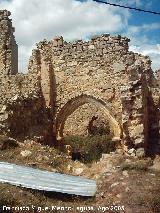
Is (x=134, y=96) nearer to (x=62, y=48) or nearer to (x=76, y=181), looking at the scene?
(x=62, y=48)

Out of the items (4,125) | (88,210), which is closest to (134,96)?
(4,125)

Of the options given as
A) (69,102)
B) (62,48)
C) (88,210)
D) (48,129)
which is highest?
(62,48)

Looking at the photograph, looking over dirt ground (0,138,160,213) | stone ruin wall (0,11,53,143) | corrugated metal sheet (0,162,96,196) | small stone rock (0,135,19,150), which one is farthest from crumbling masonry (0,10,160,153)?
corrugated metal sheet (0,162,96,196)

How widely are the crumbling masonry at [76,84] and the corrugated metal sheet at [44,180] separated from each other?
15.7 feet

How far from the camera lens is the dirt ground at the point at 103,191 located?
799 cm

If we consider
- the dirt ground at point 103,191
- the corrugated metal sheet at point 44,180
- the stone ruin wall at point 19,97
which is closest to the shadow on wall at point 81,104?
the stone ruin wall at point 19,97

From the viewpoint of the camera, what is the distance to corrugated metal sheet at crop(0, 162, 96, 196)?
357 inches

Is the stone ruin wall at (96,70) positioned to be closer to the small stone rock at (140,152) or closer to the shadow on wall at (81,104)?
the shadow on wall at (81,104)

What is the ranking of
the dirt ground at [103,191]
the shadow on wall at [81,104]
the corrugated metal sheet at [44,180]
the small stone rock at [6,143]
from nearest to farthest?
the dirt ground at [103,191]
the corrugated metal sheet at [44,180]
the small stone rock at [6,143]
the shadow on wall at [81,104]

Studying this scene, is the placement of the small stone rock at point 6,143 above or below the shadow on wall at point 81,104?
below

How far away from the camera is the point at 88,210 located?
800 cm

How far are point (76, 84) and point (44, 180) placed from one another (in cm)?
761

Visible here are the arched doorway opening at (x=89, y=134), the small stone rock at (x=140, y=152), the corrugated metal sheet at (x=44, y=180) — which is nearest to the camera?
the corrugated metal sheet at (x=44, y=180)

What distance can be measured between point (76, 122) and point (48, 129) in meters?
3.80
